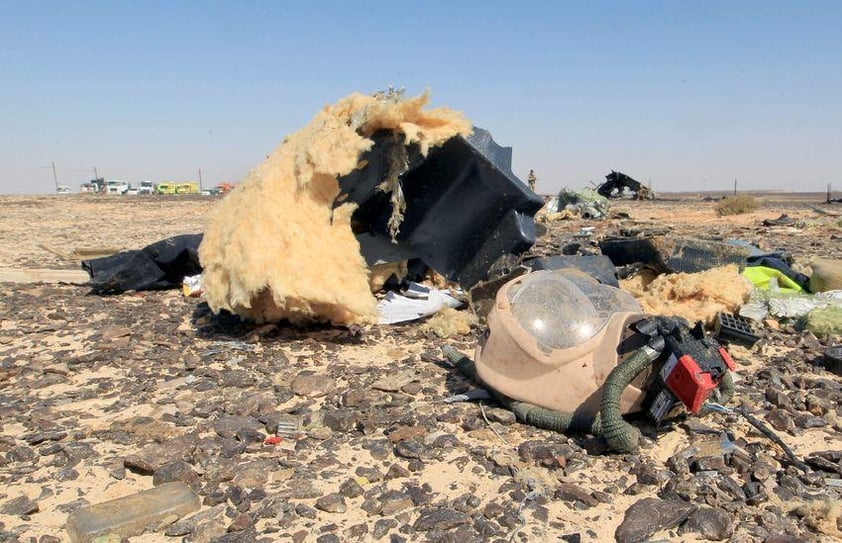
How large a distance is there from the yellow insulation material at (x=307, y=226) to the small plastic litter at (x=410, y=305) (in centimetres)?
54

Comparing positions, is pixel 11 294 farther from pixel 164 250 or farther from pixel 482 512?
pixel 482 512

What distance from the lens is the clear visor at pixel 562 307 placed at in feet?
9.84

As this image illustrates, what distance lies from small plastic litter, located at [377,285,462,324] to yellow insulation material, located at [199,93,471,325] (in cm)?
54

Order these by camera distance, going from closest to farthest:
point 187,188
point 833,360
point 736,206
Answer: point 833,360, point 736,206, point 187,188

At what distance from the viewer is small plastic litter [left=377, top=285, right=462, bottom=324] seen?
17.0ft

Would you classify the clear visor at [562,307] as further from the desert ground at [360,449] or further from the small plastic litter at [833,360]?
the small plastic litter at [833,360]

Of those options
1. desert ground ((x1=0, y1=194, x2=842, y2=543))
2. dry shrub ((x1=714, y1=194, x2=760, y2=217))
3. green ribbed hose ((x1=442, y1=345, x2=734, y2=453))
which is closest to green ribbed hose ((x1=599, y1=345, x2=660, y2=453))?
green ribbed hose ((x1=442, y1=345, x2=734, y2=453))

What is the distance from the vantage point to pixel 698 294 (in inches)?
199

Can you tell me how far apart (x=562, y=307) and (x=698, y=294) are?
2571 mm

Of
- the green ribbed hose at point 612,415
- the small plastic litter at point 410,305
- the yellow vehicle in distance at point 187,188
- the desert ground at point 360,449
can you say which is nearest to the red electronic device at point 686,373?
the green ribbed hose at point 612,415

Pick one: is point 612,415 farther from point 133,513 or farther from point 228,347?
point 228,347

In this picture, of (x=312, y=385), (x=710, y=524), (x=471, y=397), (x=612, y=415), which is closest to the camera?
(x=710, y=524)

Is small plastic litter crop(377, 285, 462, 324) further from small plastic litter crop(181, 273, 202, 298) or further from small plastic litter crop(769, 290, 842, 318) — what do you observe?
small plastic litter crop(769, 290, 842, 318)

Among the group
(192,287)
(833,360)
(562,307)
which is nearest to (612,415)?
(562,307)
